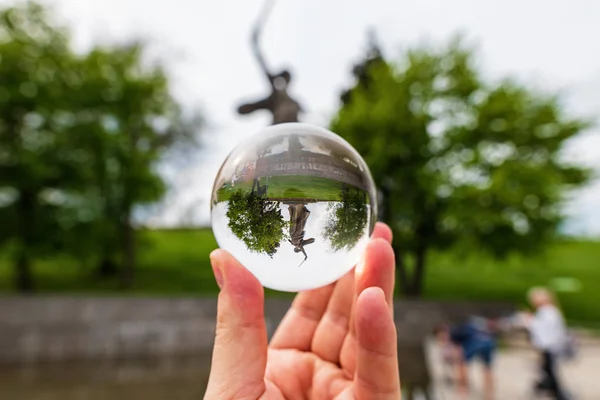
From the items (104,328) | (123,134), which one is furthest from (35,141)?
(104,328)

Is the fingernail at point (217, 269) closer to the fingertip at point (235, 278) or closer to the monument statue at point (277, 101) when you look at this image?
the fingertip at point (235, 278)

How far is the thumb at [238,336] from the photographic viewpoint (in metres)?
2.06

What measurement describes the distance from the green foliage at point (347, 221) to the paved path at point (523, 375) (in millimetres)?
7456

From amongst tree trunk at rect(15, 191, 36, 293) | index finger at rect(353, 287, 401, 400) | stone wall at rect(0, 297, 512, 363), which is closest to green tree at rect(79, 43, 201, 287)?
tree trunk at rect(15, 191, 36, 293)

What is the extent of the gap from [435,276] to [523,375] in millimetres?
12588

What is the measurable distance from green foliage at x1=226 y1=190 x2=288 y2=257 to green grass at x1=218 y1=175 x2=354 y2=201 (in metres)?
0.05

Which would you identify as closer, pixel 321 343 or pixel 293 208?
pixel 293 208

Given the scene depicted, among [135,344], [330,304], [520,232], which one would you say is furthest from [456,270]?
[330,304]

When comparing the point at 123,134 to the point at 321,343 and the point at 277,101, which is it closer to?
the point at 277,101

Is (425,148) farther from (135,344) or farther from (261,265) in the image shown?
(261,265)

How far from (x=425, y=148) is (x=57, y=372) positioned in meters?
13.1

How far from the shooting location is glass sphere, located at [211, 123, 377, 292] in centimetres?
194

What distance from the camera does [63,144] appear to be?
1675cm

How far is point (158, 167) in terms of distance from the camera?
1961 cm
